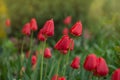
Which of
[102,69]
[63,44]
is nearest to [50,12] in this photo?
[63,44]

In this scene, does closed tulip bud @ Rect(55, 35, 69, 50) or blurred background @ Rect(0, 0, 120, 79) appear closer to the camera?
closed tulip bud @ Rect(55, 35, 69, 50)

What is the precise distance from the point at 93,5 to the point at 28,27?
22.5 ft

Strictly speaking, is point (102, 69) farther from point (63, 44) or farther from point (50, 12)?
point (50, 12)

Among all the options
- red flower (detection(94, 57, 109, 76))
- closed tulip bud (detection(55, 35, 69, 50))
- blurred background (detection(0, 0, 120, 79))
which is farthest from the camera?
blurred background (detection(0, 0, 120, 79))

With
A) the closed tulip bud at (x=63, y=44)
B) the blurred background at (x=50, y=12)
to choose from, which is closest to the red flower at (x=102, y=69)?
the closed tulip bud at (x=63, y=44)

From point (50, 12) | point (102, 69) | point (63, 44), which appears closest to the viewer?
point (102, 69)

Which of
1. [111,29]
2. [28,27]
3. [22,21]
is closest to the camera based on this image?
[28,27]

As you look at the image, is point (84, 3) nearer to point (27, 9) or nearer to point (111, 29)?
point (27, 9)

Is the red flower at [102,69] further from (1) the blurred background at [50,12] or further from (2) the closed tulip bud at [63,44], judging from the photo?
(1) the blurred background at [50,12]

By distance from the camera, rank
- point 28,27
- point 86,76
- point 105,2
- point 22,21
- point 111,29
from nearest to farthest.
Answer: point 86,76
point 28,27
point 111,29
point 22,21
point 105,2

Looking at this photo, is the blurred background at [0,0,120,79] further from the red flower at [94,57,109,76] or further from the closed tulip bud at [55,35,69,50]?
the red flower at [94,57,109,76]

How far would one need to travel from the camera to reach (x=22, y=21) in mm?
11523

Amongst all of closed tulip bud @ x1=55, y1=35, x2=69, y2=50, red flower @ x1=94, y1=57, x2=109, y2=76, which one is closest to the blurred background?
closed tulip bud @ x1=55, y1=35, x2=69, y2=50

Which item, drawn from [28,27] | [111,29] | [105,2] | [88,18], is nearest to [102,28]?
[111,29]
